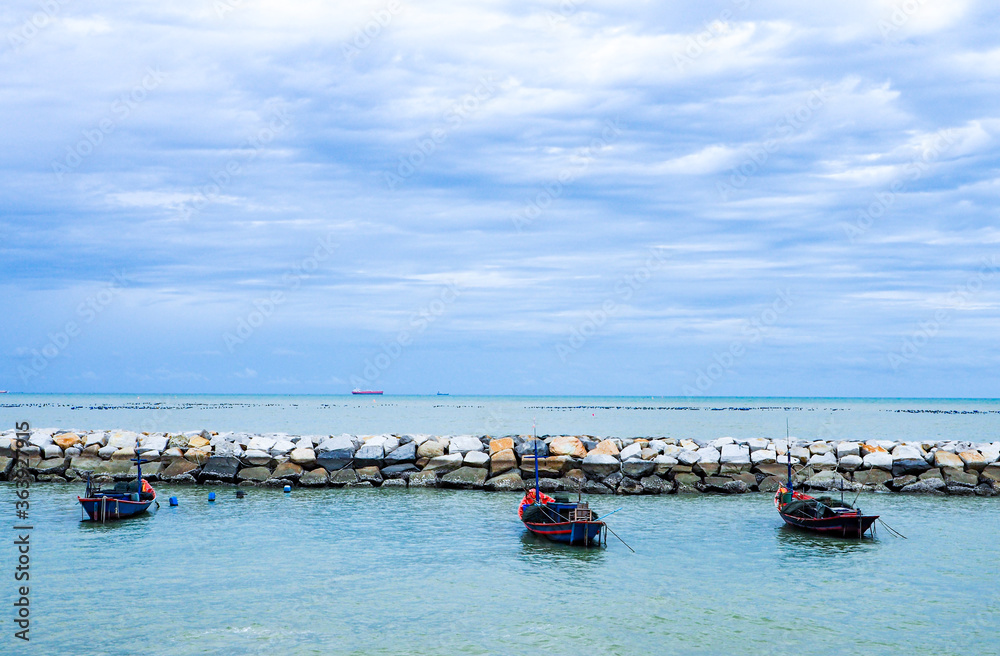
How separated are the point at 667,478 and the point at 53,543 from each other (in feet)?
66.0

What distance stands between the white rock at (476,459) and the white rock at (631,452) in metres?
5.14

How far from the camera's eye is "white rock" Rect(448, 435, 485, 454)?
106 ft

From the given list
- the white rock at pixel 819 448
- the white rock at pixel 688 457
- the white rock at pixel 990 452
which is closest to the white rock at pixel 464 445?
the white rock at pixel 688 457

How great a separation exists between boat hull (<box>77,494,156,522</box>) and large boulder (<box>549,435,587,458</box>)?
14768mm

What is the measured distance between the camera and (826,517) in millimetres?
22312

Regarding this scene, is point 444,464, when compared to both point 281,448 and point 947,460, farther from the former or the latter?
point 947,460

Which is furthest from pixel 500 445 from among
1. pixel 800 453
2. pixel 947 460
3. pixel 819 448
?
pixel 947 460

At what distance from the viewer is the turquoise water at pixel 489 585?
1371 cm

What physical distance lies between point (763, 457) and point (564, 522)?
42.9 feet

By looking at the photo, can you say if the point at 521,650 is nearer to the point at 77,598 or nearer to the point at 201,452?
the point at 77,598

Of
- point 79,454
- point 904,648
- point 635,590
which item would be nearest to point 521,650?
point 635,590

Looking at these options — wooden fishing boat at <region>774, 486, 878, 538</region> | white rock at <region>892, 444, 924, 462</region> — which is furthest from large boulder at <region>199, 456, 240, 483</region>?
white rock at <region>892, 444, 924, 462</region>

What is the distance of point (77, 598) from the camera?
1575 centimetres

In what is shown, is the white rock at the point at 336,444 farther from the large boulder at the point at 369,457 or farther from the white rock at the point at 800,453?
the white rock at the point at 800,453
